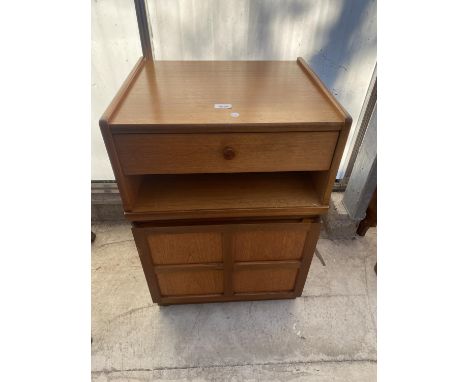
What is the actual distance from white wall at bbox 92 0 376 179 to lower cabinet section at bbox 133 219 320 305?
2.24ft

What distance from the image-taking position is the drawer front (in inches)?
28.9

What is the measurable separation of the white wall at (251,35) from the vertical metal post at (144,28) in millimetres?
19

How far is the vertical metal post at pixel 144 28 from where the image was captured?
107 centimetres

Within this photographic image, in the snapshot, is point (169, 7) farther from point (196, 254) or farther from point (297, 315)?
point (297, 315)

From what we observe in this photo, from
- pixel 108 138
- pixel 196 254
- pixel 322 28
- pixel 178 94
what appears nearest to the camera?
pixel 108 138

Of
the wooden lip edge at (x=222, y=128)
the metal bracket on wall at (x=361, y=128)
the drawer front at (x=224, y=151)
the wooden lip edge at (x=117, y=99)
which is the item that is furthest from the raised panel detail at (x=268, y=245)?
the metal bracket on wall at (x=361, y=128)

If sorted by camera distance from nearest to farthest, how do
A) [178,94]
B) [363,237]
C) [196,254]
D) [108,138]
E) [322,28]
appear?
[108,138] → [178,94] → [196,254] → [322,28] → [363,237]

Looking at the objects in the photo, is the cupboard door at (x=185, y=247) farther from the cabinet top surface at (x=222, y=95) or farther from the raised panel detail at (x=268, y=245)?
the cabinet top surface at (x=222, y=95)

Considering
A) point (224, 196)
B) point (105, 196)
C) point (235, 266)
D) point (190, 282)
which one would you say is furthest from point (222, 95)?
point (105, 196)

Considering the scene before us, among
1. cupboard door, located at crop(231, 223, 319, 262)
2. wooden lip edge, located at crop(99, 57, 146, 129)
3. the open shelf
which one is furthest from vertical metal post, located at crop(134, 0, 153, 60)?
cupboard door, located at crop(231, 223, 319, 262)

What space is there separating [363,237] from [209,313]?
2.86 feet

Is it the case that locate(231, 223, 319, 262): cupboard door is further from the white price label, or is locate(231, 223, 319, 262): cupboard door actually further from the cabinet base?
the white price label

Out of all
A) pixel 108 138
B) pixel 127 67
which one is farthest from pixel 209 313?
pixel 127 67

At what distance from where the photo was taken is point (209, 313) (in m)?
1.22
